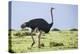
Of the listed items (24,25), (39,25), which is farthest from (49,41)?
(24,25)

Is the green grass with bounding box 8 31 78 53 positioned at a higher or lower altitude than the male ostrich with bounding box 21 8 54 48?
lower

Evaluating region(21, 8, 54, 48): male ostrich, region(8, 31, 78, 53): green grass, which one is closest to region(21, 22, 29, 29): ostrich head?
region(21, 8, 54, 48): male ostrich

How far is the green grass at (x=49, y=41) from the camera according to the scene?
6.90 ft

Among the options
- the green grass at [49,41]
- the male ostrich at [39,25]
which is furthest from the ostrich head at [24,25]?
the green grass at [49,41]

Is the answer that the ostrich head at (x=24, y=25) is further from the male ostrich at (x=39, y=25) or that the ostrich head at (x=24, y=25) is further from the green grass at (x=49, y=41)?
the green grass at (x=49, y=41)

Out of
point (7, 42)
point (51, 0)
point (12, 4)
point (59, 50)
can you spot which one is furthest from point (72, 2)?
point (7, 42)

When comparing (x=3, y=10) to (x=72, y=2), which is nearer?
(x=3, y=10)

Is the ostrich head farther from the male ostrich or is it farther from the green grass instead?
the green grass

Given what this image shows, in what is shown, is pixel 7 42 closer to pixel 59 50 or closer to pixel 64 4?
pixel 59 50

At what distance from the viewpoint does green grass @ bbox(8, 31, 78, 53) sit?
6.90ft

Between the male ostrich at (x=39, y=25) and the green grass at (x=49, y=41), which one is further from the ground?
the male ostrich at (x=39, y=25)

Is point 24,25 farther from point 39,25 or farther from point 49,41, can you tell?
point 49,41

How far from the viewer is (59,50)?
2.30 m

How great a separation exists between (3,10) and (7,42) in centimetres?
39
